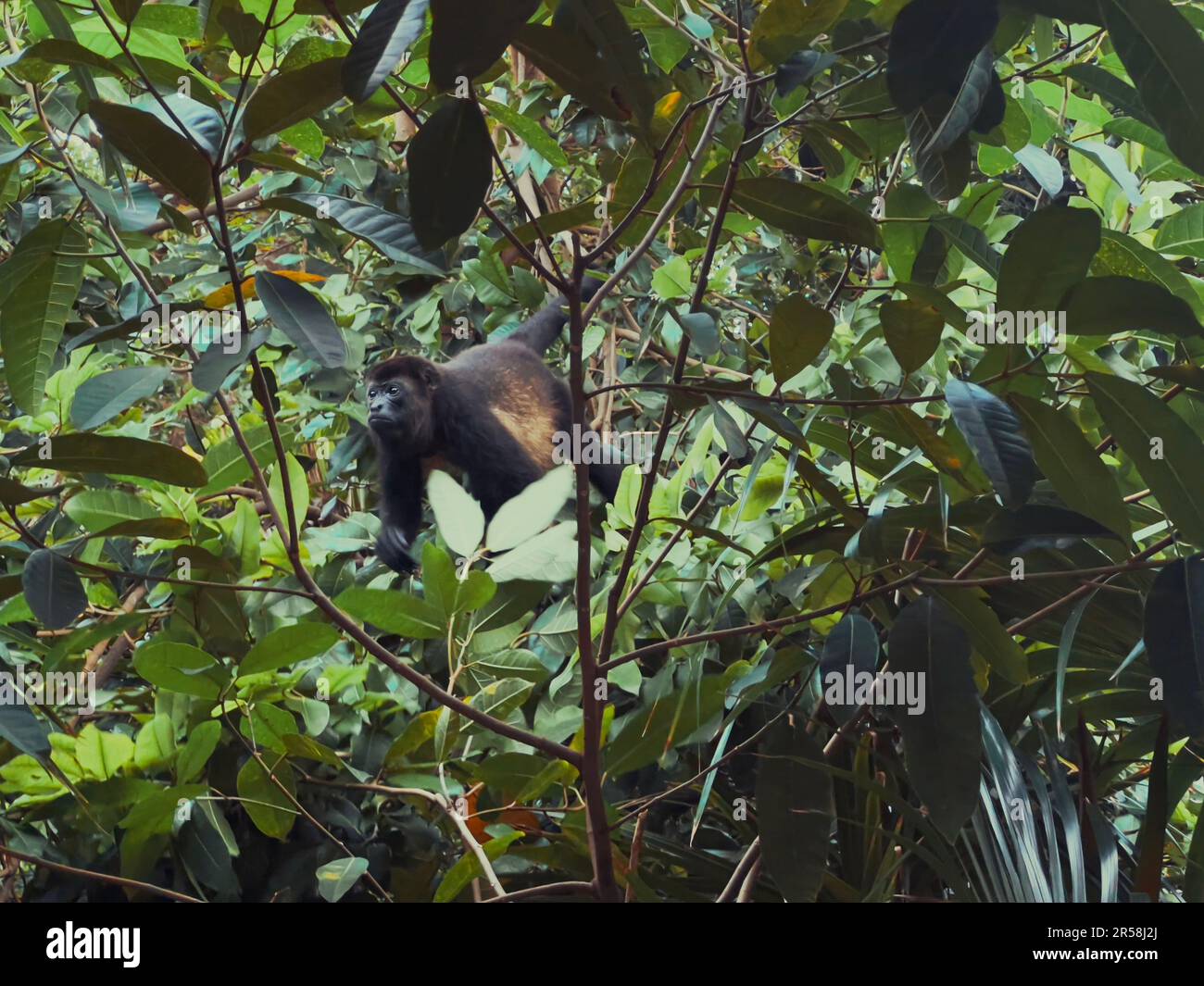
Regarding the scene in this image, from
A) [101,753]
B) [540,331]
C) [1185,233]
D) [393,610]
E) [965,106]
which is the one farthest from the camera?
[540,331]

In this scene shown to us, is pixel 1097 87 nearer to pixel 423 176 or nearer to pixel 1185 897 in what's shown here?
pixel 423 176

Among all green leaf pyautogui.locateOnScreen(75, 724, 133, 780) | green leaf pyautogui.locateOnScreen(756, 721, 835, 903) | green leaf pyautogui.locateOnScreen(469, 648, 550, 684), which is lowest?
green leaf pyautogui.locateOnScreen(756, 721, 835, 903)

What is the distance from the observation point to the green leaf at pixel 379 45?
2.51ft

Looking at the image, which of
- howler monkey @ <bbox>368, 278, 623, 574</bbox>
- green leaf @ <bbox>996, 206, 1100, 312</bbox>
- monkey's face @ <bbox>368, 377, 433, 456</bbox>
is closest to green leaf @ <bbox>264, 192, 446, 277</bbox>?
green leaf @ <bbox>996, 206, 1100, 312</bbox>

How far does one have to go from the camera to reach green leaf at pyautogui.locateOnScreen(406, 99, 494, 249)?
0.89 metres

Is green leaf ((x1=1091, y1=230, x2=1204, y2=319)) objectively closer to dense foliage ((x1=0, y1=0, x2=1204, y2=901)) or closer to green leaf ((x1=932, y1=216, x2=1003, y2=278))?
dense foliage ((x1=0, y1=0, x2=1204, y2=901))

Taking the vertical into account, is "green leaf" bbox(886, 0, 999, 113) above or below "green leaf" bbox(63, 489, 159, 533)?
above

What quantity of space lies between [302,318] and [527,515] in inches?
18.1

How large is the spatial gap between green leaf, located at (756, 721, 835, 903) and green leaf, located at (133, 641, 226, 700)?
0.74 metres

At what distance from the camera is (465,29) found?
76 centimetres

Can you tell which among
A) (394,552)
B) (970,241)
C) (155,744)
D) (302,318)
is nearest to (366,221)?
(302,318)

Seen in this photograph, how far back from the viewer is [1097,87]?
1148 millimetres

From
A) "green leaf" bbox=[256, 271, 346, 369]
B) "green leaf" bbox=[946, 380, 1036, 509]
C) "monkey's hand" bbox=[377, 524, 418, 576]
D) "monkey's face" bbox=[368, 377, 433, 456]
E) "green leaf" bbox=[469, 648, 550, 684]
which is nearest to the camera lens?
"green leaf" bbox=[946, 380, 1036, 509]

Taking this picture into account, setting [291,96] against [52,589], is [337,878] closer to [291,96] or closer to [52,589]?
[52,589]
